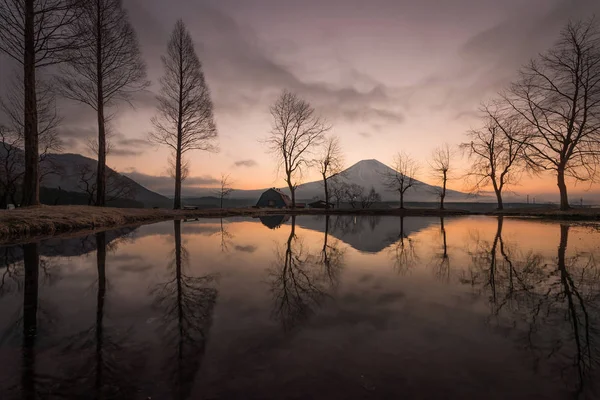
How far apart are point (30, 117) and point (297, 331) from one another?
52.6ft

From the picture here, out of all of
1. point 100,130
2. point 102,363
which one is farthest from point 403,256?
point 100,130

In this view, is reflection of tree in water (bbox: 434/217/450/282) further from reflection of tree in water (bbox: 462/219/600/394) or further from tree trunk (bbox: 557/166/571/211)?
tree trunk (bbox: 557/166/571/211)

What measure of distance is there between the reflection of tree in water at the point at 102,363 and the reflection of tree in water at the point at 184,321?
24cm

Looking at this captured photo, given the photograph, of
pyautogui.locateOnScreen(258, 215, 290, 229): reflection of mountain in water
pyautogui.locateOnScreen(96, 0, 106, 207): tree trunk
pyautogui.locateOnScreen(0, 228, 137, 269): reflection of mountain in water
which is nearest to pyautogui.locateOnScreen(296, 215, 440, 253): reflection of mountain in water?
pyautogui.locateOnScreen(258, 215, 290, 229): reflection of mountain in water

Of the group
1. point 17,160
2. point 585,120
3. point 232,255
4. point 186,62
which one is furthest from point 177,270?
point 17,160

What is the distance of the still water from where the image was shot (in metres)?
1.85

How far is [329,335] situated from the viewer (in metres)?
2.59

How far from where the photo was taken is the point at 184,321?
2836 millimetres

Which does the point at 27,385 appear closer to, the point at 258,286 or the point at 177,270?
the point at 258,286

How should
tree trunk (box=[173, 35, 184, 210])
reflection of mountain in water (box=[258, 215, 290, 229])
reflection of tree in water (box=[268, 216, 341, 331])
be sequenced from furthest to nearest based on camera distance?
tree trunk (box=[173, 35, 184, 210]) < reflection of mountain in water (box=[258, 215, 290, 229]) < reflection of tree in water (box=[268, 216, 341, 331])

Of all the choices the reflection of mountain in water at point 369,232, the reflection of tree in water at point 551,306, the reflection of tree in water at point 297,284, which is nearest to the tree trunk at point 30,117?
the reflection of mountain in water at point 369,232

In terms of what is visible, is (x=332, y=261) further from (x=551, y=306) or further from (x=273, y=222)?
(x=273, y=222)

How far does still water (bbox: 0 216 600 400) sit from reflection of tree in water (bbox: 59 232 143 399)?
1 cm

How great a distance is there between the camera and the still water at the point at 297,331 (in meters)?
1.85
